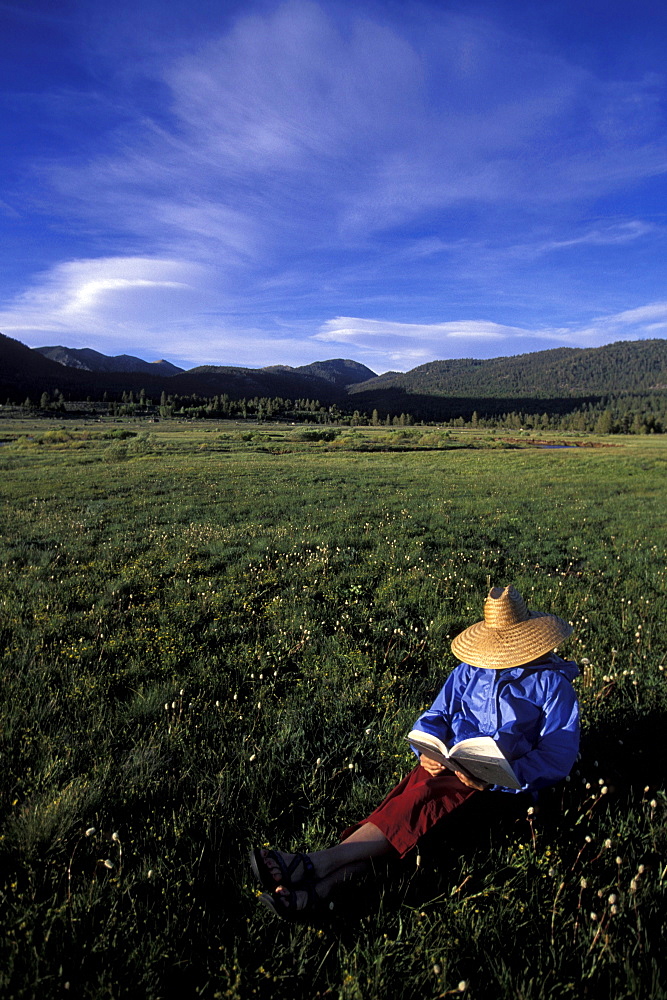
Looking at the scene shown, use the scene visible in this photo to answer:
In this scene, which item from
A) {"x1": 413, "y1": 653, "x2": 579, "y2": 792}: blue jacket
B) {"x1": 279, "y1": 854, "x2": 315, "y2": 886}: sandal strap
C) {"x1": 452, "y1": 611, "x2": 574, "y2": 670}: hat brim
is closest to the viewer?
{"x1": 279, "y1": 854, "x2": 315, "y2": 886}: sandal strap

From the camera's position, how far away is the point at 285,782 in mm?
3834

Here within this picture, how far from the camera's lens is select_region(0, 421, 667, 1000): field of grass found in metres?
2.49

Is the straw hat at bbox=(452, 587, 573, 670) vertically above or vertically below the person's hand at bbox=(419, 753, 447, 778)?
above

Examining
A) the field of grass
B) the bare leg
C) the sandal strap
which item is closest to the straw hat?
the field of grass

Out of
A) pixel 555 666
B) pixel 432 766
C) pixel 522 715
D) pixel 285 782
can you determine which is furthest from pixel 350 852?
pixel 555 666

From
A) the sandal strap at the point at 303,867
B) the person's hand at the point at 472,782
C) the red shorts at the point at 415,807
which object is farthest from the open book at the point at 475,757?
the sandal strap at the point at 303,867

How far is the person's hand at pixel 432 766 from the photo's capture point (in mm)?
3391

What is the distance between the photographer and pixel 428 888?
117 inches

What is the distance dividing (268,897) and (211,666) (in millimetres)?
3120

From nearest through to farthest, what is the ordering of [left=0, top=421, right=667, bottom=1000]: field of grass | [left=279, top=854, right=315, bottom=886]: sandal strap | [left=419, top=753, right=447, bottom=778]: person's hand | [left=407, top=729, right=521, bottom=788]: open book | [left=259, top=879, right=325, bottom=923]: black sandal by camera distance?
[left=0, top=421, right=667, bottom=1000]: field of grass < [left=259, top=879, right=325, bottom=923]: black sandal < [left=279, top=854, right=315, bottom=886]: sandal strap < [left=407, top=729, right=521, bottom=788]: open book < [left=419, top=753, right=447, bottom=778]: person's hand

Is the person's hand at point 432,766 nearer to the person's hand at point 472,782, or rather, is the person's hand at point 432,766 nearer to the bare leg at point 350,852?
the person's hand at point 472,782

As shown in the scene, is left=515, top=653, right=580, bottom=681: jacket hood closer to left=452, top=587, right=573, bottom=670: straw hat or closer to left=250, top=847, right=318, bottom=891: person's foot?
left=452, top=587, right=573, bottom=670: straw hat

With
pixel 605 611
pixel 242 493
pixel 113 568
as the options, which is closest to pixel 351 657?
pixel 605 611

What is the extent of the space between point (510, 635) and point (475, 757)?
3.56 ft
